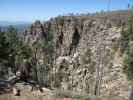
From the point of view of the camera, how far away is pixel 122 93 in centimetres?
3722

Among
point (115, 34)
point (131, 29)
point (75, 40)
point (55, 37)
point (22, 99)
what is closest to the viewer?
point (22, 99)

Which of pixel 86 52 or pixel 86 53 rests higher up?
pixel 86 52

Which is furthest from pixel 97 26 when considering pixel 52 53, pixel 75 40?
pixel 52 53

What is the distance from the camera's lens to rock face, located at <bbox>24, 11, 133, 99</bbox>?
1717 inches

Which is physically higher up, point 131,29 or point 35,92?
point 131,29

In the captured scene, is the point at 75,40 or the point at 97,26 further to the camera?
the point at 75,40

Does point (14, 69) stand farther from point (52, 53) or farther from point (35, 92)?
point (35, 92)

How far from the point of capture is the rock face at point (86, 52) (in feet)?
143

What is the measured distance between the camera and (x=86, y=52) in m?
54.3

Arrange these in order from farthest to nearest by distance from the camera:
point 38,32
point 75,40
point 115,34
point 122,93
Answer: point 38,32, point 75,40, point 115,34, point 122,93

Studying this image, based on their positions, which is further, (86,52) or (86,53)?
(86,52)

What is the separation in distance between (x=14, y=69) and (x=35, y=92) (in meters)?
34.4

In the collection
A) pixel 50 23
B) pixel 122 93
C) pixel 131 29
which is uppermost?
pixel 50 23

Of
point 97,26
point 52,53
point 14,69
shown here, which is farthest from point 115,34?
point 52,53
